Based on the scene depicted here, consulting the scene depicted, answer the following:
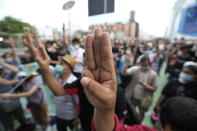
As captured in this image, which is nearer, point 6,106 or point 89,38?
point 89,38

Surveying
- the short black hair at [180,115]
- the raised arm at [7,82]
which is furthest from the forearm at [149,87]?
the raised arm at [7,82]

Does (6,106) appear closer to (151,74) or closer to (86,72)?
(86,72)

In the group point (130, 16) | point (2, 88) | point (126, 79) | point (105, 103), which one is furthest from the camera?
point (126, 79)

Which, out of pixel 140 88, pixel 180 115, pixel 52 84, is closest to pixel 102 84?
pixel 180 115

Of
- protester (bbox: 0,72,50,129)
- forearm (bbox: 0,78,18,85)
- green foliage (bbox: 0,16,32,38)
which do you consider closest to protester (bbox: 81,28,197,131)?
green foliage (bbox: 0,16,32,38)

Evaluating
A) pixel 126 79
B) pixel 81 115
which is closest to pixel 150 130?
pixel 81 115

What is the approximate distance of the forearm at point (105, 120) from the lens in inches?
21.2

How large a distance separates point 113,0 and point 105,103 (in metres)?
0.58

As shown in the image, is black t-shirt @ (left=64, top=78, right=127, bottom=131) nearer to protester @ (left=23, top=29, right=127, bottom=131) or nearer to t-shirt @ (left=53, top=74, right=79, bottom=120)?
protester @ (left=23, top=29, right=127, bottom=131)

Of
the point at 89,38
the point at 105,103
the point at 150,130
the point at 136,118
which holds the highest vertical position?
the point at 89,38

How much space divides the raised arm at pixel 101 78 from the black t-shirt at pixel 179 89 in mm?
1643

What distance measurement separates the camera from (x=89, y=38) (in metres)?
0.55

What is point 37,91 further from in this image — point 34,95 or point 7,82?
point 7,82

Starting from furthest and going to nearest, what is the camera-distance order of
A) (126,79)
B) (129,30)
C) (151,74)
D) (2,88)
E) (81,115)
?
(126,79) < (151,74) < (2,88) < (81,115) < (129,30)
